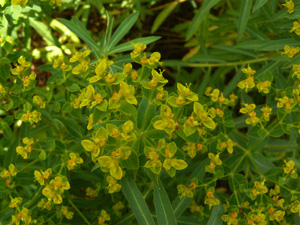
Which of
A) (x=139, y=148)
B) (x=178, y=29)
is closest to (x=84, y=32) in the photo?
(x=139, y=148)

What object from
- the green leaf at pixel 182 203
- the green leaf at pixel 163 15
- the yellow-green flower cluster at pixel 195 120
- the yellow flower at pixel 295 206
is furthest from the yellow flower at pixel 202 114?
the green leaf at pixel 163 15

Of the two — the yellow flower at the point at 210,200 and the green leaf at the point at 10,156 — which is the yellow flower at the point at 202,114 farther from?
the green leaf at the point at 10,156

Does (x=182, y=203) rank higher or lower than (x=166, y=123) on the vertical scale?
lower

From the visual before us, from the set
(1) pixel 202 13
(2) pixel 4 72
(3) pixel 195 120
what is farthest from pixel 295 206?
(2) pixel 4 72

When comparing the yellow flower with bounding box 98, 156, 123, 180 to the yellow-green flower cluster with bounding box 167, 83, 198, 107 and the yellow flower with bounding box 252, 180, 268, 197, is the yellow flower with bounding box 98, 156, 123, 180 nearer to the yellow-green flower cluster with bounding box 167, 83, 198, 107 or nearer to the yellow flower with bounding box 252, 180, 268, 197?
the yellow-green flower cluster with bounding box 167, 83, 198, 107

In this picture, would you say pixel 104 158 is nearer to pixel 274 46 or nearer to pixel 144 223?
pixel 144 223

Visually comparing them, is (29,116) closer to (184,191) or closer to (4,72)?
(4,72)

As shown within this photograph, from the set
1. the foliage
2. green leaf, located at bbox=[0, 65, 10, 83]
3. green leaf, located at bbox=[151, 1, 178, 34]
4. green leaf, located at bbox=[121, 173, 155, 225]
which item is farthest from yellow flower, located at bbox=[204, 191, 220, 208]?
green leaf, located at bbox=[151, 1, 178, 34]
